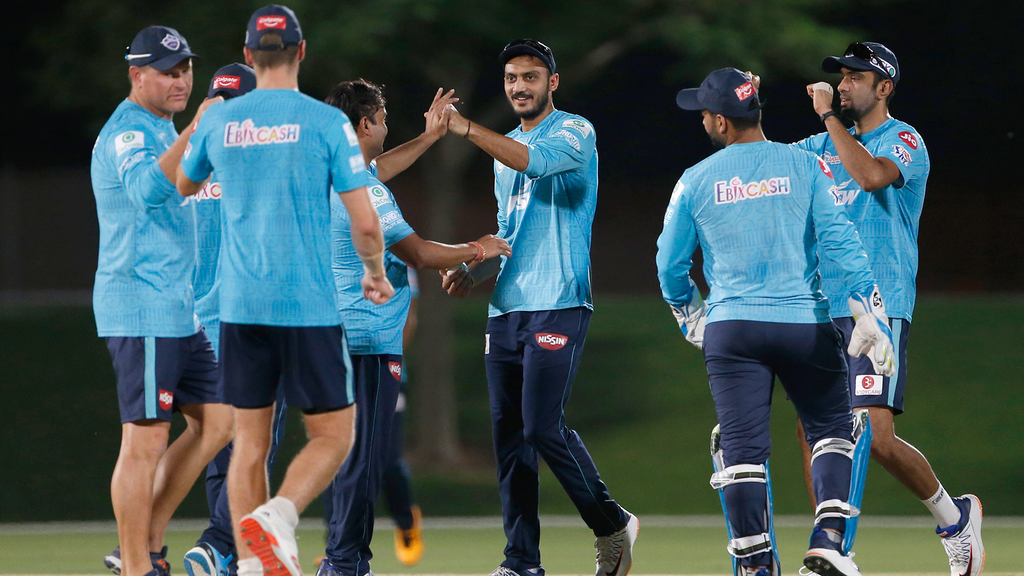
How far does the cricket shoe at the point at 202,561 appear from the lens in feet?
19.6

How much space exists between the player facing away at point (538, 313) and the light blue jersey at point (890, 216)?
1413 millimetres

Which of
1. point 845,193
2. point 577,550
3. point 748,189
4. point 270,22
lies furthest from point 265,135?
point 577,550

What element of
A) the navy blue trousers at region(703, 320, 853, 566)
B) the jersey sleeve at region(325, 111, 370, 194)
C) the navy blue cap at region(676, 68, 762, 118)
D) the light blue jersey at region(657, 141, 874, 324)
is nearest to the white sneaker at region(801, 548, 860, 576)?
the navy blue trousers at region(703, 320, 853, 566)

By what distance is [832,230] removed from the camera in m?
5.61

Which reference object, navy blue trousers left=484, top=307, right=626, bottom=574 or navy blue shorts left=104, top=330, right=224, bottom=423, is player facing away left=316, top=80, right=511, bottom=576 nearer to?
navy blue trousers left=484, top=307, right=626, bottom=574

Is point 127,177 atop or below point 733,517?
atop

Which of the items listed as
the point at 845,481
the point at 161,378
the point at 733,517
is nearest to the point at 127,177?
the point at 161,378

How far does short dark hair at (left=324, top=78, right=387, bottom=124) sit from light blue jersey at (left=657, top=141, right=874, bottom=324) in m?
1.66

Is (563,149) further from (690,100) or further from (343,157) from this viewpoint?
(343,157)

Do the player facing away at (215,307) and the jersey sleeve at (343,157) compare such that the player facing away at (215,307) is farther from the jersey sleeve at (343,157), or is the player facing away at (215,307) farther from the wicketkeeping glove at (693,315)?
the wicketkeeping glove at (693,315)

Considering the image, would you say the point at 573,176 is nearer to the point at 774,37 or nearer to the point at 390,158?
the point at 390,158

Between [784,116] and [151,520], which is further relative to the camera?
[784,116]

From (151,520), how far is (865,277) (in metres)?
3.67

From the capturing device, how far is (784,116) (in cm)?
1825
